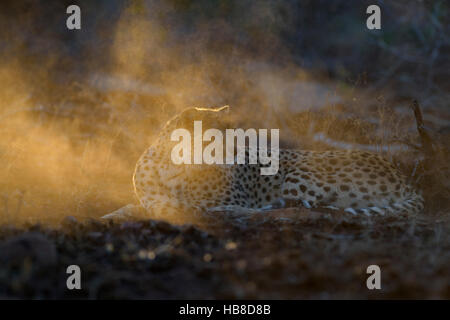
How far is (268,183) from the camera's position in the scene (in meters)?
5.36

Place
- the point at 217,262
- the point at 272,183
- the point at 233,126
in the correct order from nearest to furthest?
the point at 217,262, the point at 272,183, the point at 233,126

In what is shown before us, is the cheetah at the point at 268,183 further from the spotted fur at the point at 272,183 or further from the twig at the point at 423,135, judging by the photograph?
the twig at the point at 423,135

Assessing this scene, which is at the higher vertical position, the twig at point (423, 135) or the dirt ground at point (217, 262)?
the twig at point (423, 135)

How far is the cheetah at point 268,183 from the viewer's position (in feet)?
15.9

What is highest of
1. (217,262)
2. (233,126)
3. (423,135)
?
(233,126)

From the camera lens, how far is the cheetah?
15.9ft

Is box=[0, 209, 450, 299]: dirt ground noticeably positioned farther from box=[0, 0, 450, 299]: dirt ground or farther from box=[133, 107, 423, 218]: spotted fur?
box=[133, 107, 423, 218]: spotted fur

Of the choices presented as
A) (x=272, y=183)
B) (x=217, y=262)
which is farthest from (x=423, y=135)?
(x=217, y=262)

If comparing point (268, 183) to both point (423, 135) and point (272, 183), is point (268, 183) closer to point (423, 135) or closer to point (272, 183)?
point (272, 183)

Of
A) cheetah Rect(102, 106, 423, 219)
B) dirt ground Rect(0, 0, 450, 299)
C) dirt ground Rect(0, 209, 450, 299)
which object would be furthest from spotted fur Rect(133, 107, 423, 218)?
dirt ground Rect(0, 209, 450, 299)

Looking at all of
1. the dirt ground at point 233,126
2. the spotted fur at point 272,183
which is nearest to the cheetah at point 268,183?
the spotted fur at point 272,183

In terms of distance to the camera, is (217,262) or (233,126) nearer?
(217,262)

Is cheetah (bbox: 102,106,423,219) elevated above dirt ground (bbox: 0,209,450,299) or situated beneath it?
elevated above
